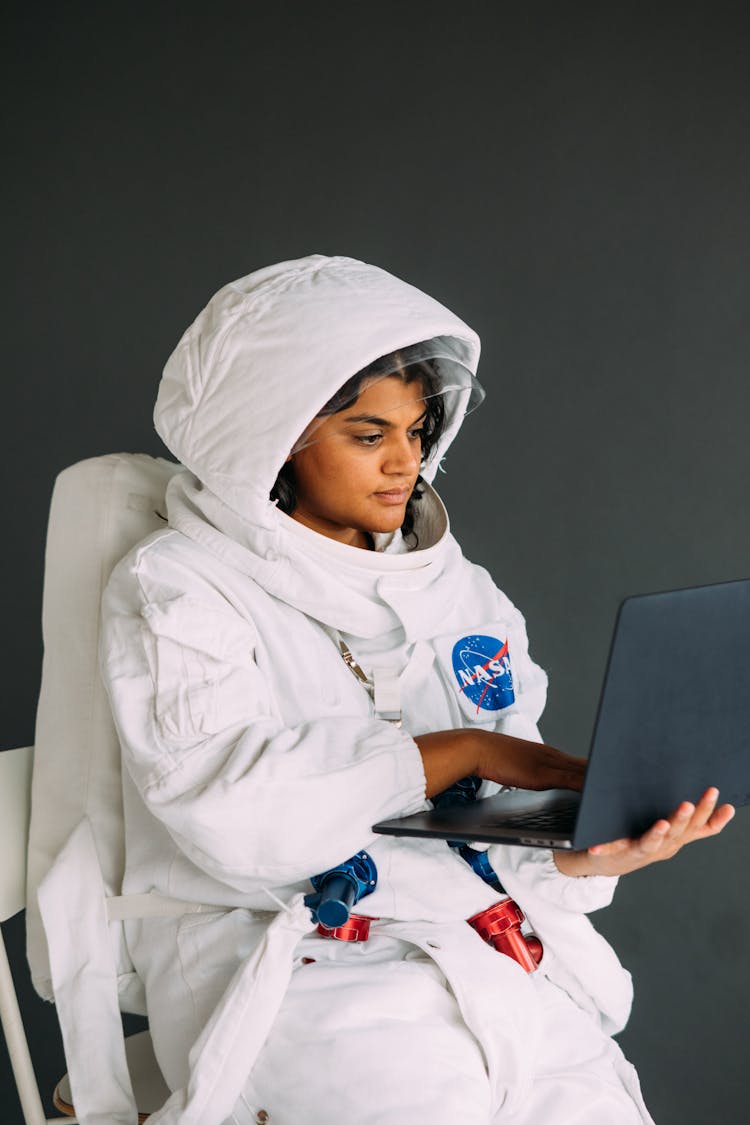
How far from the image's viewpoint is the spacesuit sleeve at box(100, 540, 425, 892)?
1.24 metres

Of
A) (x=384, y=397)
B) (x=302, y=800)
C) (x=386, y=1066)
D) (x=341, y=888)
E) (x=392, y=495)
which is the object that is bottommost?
(x=386, y=1066)

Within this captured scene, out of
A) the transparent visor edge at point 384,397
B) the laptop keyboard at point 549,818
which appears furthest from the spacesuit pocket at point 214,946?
the transparent visor edge at point 384,397

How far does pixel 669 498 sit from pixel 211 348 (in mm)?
1156

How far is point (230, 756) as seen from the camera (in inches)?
49.7

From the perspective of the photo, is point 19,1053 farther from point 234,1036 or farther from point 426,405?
point 426,405

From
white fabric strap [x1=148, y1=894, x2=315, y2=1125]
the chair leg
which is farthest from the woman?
the chair leg

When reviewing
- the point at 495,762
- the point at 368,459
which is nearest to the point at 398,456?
the point at 368,459

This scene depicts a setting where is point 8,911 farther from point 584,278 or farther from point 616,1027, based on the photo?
point 584,278

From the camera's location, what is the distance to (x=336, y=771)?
4.17ft

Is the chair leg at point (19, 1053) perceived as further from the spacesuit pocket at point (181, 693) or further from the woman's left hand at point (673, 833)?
the woman's left hand at point (673, 833)

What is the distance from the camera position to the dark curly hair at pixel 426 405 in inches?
57.2

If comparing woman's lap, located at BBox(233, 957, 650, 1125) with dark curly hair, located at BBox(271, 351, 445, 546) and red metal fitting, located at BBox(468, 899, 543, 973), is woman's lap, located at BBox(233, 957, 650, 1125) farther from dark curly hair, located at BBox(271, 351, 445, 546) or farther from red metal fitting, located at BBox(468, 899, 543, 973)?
dark curly hair, located at BBox(271, 351, 445, 546)

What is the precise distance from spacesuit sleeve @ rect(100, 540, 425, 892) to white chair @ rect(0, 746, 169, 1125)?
10.7 inches

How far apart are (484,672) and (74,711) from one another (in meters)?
0.50
